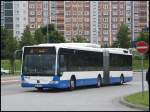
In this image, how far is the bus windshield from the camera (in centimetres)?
2994

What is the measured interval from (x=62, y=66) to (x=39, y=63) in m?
1.23

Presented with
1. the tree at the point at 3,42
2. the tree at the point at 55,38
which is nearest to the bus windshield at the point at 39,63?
the tree at the point at 3,42

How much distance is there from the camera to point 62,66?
30438 millimetres

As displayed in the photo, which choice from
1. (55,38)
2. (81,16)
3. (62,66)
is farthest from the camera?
(81,16)

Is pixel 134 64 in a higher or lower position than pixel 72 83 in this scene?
lower

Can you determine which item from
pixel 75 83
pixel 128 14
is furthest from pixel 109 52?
pixel 128 14

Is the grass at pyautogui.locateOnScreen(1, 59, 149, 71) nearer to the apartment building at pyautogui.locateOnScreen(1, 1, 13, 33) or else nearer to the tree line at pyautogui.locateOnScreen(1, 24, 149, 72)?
the tree line at pyautogui.locateOnScreen(1, 24, 149, 72)

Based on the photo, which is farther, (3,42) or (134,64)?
(134,64)

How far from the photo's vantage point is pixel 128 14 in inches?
4333

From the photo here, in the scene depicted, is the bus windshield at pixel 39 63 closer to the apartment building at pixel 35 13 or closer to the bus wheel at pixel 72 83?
the bus wheel at pixel 72 83

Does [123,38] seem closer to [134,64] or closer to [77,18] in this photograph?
[134,64]

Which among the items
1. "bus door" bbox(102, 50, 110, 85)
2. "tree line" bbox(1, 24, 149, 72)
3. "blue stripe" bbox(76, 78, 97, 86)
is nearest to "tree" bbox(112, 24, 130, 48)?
"tree line" bbox(1, 24, 149, 72)

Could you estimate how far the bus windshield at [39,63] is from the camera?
29.9 metres

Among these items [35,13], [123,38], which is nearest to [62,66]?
[123,38]
